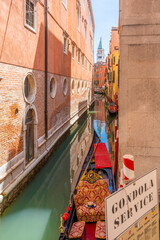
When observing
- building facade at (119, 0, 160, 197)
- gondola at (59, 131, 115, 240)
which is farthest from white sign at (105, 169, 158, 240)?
building facade at (119, 0, 160, 197)

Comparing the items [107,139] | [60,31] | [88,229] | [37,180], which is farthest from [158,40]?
[107,139]

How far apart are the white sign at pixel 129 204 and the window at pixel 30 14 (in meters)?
6.78

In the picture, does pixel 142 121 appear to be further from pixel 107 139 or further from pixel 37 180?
pixel 107 139

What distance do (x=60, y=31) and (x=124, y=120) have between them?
8.76 m

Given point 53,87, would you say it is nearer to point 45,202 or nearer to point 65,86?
point 65,86

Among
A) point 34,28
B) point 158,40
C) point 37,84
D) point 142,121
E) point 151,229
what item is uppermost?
point 34,28

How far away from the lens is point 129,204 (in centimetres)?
202

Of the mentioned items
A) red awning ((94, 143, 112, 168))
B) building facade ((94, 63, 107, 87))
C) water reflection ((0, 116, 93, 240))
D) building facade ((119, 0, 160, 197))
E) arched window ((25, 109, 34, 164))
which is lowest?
water reflection ((0, 116, 93, 240))

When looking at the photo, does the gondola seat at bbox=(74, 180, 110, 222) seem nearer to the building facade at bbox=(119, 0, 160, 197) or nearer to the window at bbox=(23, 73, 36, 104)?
the building facade at bbox=(119, 0, 160, 197)

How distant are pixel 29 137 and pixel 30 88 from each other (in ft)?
5.86

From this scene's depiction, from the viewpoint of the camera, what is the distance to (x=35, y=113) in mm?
8422

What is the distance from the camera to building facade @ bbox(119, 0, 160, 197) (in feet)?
15.1

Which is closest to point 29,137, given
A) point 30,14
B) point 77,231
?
point 30,14

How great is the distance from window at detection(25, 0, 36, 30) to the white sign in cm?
678
